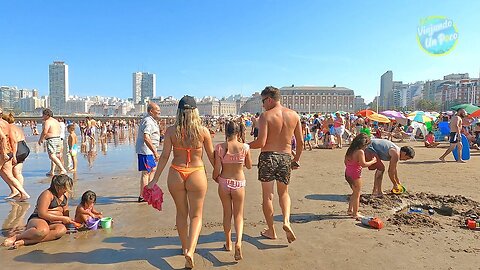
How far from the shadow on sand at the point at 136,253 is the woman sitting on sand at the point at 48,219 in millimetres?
255

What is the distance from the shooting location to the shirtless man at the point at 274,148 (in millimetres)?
4090

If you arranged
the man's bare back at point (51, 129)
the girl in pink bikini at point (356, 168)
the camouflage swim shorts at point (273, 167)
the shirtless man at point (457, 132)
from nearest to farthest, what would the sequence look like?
1. the camouflage swim shorts at point (273, 167)
2. the girl in pink bikini at point (356, 168)
3. the man's bare back at point (51, 129)
4. the shirtless man at point (457, 132)

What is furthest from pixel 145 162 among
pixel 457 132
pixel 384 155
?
pixel 457 132

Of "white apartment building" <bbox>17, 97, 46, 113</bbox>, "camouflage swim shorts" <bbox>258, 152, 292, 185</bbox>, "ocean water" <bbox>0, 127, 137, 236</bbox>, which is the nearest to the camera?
"camouflage swim shorts" <bbox>258, 152, 292, 185</bbox>

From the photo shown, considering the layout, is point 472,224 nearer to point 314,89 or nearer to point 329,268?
point 329,268

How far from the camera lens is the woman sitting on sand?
3975mm

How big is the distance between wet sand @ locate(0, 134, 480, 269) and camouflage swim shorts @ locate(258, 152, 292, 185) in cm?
78

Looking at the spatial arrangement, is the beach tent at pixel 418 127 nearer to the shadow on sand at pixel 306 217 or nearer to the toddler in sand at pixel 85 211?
the shadow on sand at pixel 306 217

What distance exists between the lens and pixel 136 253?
380 cm

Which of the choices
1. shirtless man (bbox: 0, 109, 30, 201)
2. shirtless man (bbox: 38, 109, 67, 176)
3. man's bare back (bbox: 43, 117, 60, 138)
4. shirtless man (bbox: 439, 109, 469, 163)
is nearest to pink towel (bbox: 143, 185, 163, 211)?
shirtless man (bbox: 0, 109, 30, 201)

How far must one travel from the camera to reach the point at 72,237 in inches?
169

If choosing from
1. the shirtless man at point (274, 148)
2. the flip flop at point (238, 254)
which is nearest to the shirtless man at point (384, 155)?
the shirtless man at point (274, 148)

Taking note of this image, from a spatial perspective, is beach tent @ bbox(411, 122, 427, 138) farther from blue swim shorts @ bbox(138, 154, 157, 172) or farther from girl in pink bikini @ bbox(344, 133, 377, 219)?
blue swim shorts @ bbox(138, 154, 157, 172)

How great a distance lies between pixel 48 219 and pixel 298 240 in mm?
3063
